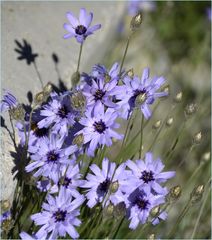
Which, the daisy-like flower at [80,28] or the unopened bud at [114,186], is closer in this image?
the unopened bud at [114,186]

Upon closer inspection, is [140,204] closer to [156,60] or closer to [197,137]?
[197,137]

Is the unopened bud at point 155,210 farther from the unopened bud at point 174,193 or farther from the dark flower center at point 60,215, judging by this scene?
the dark flower center at point 60,215

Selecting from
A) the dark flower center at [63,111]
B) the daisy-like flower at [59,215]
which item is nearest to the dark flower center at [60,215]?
the daisy-like flower at [59,215]

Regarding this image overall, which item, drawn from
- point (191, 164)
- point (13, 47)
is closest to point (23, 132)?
point (13, 47)

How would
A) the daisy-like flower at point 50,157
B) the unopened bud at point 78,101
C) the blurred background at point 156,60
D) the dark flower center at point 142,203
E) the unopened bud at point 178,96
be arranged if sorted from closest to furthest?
the unopened bud at point 78,101 < the daisy-like flower at point 50,157 < the dark flower center at point 142,203 < the unopened bud at point 178,96 < the blurred background at point 156,60

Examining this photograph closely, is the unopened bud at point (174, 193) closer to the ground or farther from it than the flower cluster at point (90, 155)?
closer to the ground

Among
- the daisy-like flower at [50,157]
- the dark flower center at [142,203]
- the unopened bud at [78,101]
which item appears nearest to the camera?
the unopened bud at [78,101]

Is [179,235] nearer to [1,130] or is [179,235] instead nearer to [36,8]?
[1,130]
